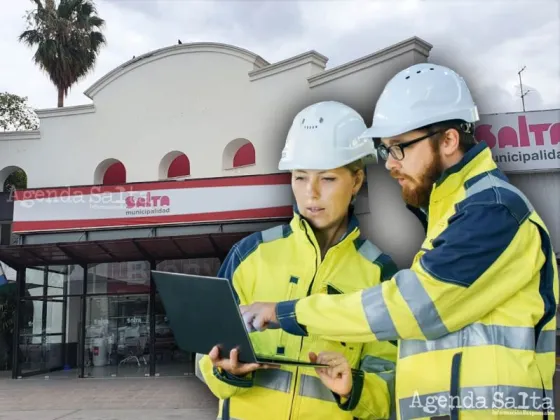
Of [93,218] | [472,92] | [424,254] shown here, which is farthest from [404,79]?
[93,218]

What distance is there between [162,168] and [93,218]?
2.14 meters

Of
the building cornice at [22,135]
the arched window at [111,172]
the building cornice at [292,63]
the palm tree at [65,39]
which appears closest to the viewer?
the building cornice at [292,63]

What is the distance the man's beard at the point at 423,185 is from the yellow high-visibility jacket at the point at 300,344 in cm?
42

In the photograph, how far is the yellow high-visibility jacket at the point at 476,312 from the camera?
1643 mm

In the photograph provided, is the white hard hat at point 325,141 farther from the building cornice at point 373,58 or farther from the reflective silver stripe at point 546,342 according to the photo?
the building cornice at point 373,58

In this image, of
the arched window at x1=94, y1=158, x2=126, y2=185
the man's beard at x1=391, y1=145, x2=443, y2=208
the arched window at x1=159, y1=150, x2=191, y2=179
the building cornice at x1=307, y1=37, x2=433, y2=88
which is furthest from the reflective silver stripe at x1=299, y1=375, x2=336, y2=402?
the arched window at x1=94, y1=158, x2=126, y2=185

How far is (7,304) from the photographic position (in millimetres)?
16453

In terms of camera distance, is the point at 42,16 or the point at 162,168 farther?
the point at 42,16

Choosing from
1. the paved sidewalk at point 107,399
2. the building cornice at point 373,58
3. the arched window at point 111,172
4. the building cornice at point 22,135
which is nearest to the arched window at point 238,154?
the building cornice at point 373,58

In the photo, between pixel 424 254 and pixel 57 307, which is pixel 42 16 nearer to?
pixel 57 307

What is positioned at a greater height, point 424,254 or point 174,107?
point 174,107

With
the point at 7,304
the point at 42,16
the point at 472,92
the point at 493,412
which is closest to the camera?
the point at 493,412

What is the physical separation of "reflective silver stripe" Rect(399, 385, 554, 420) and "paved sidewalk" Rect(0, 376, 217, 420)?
767 cm

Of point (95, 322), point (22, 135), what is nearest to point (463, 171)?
point (95, 322)
